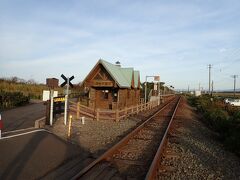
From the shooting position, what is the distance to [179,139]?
12.3 m

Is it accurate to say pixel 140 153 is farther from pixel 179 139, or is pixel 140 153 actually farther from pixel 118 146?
pixel 179 139

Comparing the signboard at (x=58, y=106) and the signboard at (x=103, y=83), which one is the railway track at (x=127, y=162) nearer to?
the signboard at (x=58, y=106)

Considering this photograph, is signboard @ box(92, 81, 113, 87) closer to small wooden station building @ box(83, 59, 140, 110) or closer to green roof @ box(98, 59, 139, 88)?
small wooden station building @ box(83, 59, 140, 110)

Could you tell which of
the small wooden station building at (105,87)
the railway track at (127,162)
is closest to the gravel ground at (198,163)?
the railway track at (127,162)

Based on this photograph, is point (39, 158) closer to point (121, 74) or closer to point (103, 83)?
point (103, 83)

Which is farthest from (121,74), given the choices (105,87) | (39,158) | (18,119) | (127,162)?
(39,158)

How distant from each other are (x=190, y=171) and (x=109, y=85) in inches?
766

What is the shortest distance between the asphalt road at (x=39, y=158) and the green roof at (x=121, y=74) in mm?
15838

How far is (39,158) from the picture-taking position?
806cm

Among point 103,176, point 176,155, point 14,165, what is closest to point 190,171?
point 176,155

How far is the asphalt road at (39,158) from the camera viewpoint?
6.82 metres

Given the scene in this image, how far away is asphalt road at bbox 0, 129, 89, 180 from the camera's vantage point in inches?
269

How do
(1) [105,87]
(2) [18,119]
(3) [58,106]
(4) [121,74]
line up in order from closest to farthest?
(3) [58,106], (2) [18,119], (1) [105,87], (4) [121,74]

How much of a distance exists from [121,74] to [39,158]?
76.8 feet
